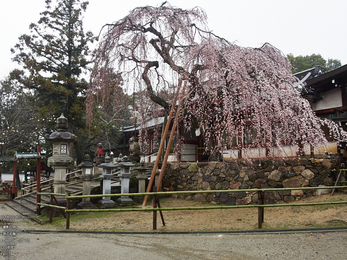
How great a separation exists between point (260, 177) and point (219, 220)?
2.73 m

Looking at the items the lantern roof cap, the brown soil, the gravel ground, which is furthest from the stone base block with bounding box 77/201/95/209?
the gravel ground

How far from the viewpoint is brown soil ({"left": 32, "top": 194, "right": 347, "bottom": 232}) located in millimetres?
6621

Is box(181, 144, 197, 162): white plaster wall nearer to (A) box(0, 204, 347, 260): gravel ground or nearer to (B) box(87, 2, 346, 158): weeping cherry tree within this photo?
(B) box(87, 2, 346, 158): weeping cherry tree

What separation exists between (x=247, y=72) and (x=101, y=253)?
266 inches

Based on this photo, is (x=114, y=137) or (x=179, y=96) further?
(x=114, y=137)

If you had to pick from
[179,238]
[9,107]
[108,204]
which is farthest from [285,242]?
[9,107]

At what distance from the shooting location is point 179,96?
983 centimetres

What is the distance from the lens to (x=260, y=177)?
9547 millimetres

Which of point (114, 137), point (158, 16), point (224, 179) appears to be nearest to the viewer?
point (158, 16)

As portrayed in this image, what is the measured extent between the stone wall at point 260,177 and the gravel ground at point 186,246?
12.3 ft

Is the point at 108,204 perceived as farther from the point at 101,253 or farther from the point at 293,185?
the point at 293,185

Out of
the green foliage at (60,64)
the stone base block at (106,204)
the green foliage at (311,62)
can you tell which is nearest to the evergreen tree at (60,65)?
the green foliage at (60,64)

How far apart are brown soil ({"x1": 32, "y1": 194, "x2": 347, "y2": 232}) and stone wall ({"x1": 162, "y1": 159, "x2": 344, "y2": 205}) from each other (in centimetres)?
59

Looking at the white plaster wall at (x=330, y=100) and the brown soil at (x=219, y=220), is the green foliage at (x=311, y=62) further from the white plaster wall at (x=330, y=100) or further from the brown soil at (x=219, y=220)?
the brown soil at (x=219, y=220)
